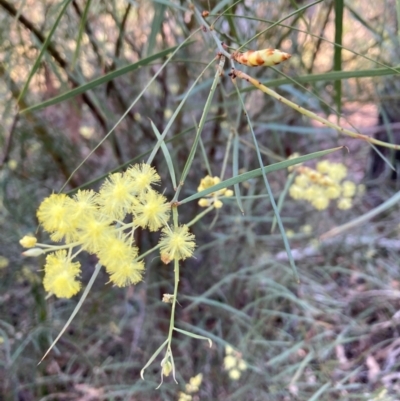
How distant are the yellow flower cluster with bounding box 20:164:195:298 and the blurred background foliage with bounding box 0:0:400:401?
54 centimetres

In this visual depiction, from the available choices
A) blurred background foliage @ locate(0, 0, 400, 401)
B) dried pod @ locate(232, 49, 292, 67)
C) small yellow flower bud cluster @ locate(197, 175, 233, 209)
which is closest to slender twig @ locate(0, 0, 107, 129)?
blurred background foliage @ locate(0, 0, 400, 401)

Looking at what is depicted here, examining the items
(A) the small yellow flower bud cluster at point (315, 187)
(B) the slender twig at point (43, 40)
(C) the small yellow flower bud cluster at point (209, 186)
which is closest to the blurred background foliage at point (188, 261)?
(B) the slender twig at point (43, 40)

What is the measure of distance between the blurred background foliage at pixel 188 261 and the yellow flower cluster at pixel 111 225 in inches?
21.3

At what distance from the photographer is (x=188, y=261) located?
1.39 meters

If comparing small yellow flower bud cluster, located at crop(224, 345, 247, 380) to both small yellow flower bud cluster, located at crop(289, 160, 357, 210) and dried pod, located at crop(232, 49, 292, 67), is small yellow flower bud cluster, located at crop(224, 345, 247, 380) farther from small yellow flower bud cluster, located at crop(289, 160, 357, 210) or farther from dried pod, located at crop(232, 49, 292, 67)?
dried pod, located at crop(232, 49, 292, 67)

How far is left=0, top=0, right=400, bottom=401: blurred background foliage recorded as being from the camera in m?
1.00

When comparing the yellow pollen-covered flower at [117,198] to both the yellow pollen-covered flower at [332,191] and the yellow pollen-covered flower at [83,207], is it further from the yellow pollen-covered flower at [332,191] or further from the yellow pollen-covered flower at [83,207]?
the yellow pollen-covered flower at [332,191]

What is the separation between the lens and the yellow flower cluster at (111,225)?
0.36m

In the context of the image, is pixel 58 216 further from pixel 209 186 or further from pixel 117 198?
pixel 209 186

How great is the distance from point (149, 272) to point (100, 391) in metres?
0.35

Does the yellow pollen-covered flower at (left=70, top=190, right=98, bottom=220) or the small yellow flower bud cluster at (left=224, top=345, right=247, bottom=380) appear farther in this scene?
the small yellow flower bud cluster at (left=224, top=345, right=247, bottom=380)

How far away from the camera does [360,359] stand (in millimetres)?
1061

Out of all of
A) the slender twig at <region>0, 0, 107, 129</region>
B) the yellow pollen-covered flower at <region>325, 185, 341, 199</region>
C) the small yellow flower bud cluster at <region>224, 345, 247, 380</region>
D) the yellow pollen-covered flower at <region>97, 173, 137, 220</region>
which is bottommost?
the small yellow flower bud cluster at <region>224, 345, 247, 380</region>

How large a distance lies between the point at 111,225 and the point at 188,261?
3.34ft
